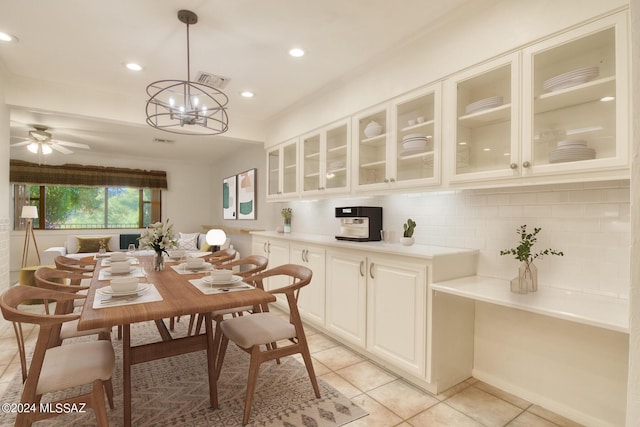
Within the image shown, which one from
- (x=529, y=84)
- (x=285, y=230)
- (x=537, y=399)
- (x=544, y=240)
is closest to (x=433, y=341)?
(x=537, y=399)

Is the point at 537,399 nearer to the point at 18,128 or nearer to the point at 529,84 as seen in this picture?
the point at 529,84

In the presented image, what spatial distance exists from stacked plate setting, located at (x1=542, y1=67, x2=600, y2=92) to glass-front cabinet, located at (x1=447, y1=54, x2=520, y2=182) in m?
0.15

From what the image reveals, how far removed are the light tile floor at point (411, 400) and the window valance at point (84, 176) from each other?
489 centimetres

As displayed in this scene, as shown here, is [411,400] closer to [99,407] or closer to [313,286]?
[313,286]

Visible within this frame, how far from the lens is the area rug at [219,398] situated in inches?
73.8

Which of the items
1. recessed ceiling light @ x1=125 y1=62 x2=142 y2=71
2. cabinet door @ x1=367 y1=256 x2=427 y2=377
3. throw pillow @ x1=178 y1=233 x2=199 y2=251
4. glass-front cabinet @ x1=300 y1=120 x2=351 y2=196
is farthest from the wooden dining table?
throw pillow @ x1=178 y1=233 x2=199 y2=251

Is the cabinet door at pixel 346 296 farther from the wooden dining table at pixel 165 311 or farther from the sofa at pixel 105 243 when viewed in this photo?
the sofa at pixel 105 243

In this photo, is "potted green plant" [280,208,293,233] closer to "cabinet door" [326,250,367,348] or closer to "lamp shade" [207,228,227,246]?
Result: "lamp shade" [207,228,227,246]

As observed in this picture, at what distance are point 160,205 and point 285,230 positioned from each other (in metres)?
4.50

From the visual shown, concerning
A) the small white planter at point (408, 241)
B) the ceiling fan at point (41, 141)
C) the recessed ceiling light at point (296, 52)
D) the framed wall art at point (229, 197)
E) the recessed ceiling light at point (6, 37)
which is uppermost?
the recessed ceiling light at point (296, 52)

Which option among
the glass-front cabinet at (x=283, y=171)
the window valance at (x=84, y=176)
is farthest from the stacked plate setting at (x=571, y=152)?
the window valance at (x=84, y=176)

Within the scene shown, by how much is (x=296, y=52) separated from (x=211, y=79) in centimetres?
102

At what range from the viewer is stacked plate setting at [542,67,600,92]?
1685mm

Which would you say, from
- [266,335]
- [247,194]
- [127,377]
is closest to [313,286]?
[266,335]
